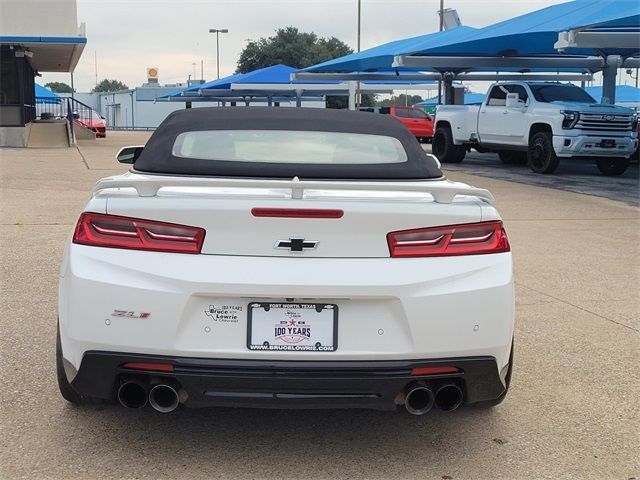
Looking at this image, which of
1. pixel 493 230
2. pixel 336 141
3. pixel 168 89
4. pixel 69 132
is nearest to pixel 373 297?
pixel 493 230

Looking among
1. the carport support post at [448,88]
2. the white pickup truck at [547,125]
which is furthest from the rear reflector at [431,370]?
the carport support post at [448,88]

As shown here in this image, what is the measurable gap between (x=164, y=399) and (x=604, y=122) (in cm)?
1418

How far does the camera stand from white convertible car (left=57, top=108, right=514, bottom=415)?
2922 mm

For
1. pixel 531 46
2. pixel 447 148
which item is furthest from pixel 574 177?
pixel 531 46

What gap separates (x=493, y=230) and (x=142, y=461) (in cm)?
170

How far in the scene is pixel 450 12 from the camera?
112 feet

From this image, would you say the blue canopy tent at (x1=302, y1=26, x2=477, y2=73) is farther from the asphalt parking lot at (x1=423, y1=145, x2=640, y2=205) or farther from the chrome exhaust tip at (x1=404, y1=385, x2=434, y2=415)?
the chrome exhaust tip at (x1=404, y1=385, x2=434, y2=415)

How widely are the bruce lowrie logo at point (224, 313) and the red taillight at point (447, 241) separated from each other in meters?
0.63

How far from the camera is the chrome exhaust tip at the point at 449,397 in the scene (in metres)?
3.13

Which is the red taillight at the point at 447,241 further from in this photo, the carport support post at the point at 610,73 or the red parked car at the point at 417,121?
the red parked car at the point at 417,121

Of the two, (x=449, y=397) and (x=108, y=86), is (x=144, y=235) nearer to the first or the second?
(x=449, y=397)

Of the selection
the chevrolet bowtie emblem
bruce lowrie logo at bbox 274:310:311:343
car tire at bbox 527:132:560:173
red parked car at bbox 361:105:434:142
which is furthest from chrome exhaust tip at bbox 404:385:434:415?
red parked car at bbox 361:105:434:142

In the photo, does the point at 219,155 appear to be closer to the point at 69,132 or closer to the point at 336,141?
the point at 336,141

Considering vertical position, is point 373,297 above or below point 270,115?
below
